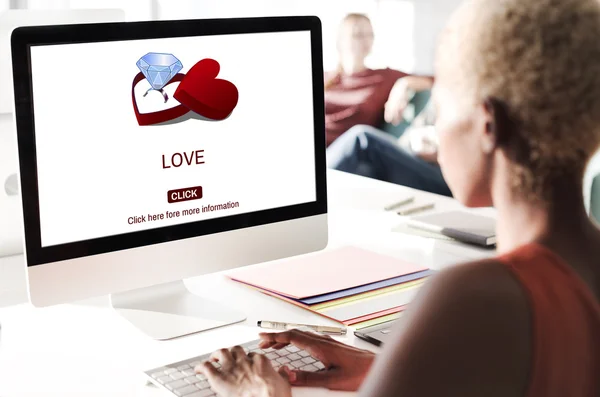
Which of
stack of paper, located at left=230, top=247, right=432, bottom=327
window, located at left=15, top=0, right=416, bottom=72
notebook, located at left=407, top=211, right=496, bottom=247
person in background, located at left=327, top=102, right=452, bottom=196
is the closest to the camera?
stack of paper, located at left=230, top=247, right=432, bottom=327

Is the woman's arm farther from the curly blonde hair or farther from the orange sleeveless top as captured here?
the curly blonde hair

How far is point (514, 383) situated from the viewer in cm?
70

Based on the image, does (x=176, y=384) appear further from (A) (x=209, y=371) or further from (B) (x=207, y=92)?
(B) (x=207, y=92)

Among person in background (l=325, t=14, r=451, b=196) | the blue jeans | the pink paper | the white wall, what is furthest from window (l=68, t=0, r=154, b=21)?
the pink paper

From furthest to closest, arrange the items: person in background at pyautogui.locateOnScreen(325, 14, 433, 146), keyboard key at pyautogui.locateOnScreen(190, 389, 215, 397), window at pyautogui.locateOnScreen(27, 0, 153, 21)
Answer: person in background at pyautogui.locateOnScreen(325, 14, 433, 146) → window at pyautogui.locateOnScreen(27, 0, 153, 21) → keyboard key at pyautogui.locateOnScreen(190, 389, 215, 397)

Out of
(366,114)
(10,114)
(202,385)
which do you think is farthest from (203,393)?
(366,114)

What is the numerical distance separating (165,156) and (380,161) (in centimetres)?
294

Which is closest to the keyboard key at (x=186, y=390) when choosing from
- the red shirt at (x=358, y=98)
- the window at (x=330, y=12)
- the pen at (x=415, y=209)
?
the pen at (x=415, y=209)

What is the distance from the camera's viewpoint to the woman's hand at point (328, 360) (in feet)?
4.13

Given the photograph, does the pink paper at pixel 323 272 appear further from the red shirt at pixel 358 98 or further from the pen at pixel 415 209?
the red shirt at pixel 358 98

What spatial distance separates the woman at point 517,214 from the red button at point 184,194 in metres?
0.74

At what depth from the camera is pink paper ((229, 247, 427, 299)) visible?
1688 mm

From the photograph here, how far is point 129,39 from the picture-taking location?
141 cm

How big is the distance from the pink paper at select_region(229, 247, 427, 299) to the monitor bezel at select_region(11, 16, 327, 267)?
6.0 inches
